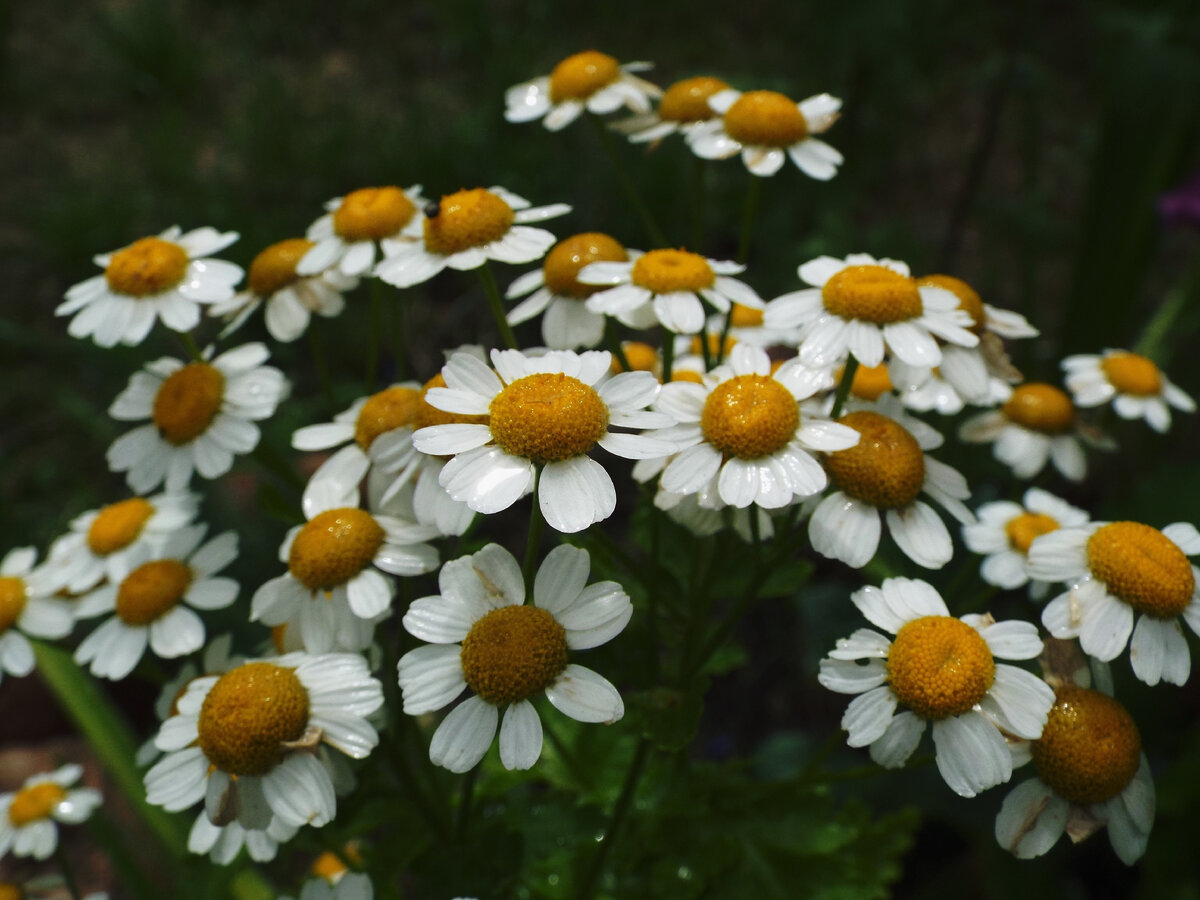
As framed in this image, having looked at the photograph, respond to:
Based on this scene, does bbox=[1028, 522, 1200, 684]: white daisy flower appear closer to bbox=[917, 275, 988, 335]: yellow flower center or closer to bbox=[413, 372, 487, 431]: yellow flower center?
bbox=[917, 275, 988, 335]: yellow flower center

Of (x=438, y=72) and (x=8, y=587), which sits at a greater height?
(x=8, y=587)

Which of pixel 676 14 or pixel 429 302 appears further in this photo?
pixel 676 14

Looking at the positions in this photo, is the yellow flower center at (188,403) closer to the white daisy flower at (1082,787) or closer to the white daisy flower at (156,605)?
the white daisy flower at (156,605)

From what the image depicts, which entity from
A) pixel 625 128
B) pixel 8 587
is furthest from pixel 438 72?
pixel 8 587

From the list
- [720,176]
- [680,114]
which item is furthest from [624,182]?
[720,176]

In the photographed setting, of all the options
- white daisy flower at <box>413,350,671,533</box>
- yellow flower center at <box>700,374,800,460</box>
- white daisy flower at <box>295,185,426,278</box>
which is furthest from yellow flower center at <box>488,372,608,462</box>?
white daisy flower at <box>295,185,426,278</box>

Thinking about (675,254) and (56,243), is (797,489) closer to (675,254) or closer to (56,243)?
(675,254)

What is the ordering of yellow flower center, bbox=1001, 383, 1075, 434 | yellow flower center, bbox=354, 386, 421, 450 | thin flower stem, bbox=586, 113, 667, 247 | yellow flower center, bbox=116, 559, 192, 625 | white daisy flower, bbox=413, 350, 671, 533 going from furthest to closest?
yellow flower center, bbox=1001, 383, 1075, 434, thin flower stem, bbox=586, 113, 667, 247, yellow flower center, bbox=116, 559, 192, 625, yellow flower center, bbox=354, 386, 421, 450, white daisy flower, bbox=413, 350, 671, 533

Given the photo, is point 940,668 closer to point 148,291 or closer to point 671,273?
point 671,273
